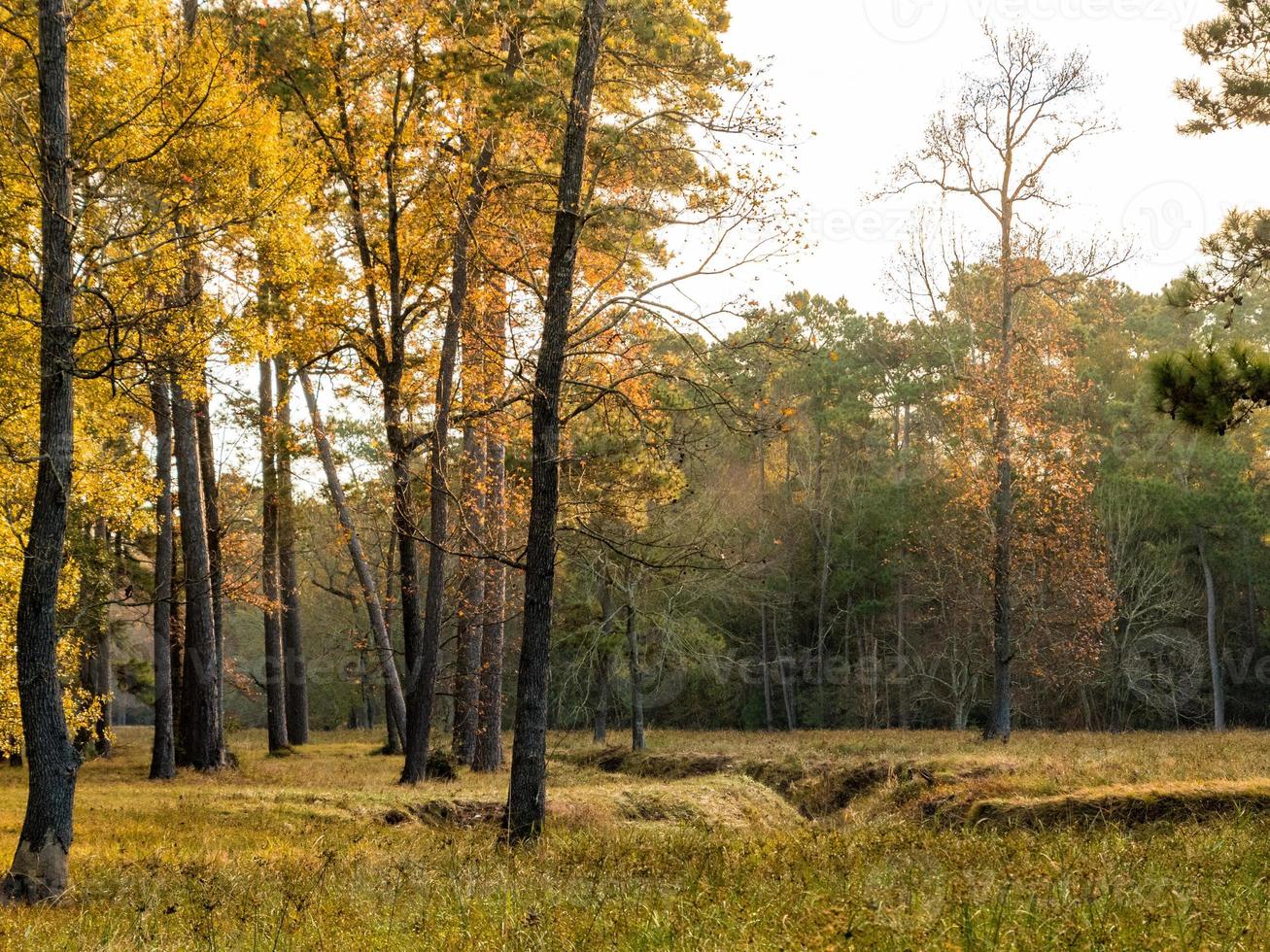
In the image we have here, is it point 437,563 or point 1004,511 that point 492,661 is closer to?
point 437,563

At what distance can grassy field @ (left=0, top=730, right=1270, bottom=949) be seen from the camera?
4809 mm

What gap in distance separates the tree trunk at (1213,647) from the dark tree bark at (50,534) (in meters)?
34.0

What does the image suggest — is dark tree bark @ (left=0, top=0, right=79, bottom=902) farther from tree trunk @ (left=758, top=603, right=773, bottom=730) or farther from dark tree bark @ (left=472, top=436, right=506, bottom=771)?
tree trunk @ (left=758, top=603, right=773, bottom=730)

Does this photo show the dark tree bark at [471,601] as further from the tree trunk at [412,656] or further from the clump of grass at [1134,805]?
the clump of grass at [1134,805]

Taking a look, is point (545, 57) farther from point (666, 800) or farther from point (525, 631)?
point (666, 800)

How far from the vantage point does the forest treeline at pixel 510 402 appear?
1027cm

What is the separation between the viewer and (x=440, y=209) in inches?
632

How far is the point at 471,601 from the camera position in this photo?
19.3 meters

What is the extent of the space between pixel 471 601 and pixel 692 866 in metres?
12.5

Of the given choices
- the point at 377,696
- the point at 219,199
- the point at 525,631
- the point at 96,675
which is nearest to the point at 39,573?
the point at 525,631

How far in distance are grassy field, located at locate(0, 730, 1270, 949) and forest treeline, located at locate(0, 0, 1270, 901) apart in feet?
5.20

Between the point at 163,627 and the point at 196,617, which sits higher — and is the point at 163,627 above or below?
below

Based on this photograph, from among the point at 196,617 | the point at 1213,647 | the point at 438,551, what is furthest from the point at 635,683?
the point at 1213,647

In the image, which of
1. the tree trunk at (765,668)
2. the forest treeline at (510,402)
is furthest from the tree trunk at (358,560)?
the tree trunk at (765,668)
